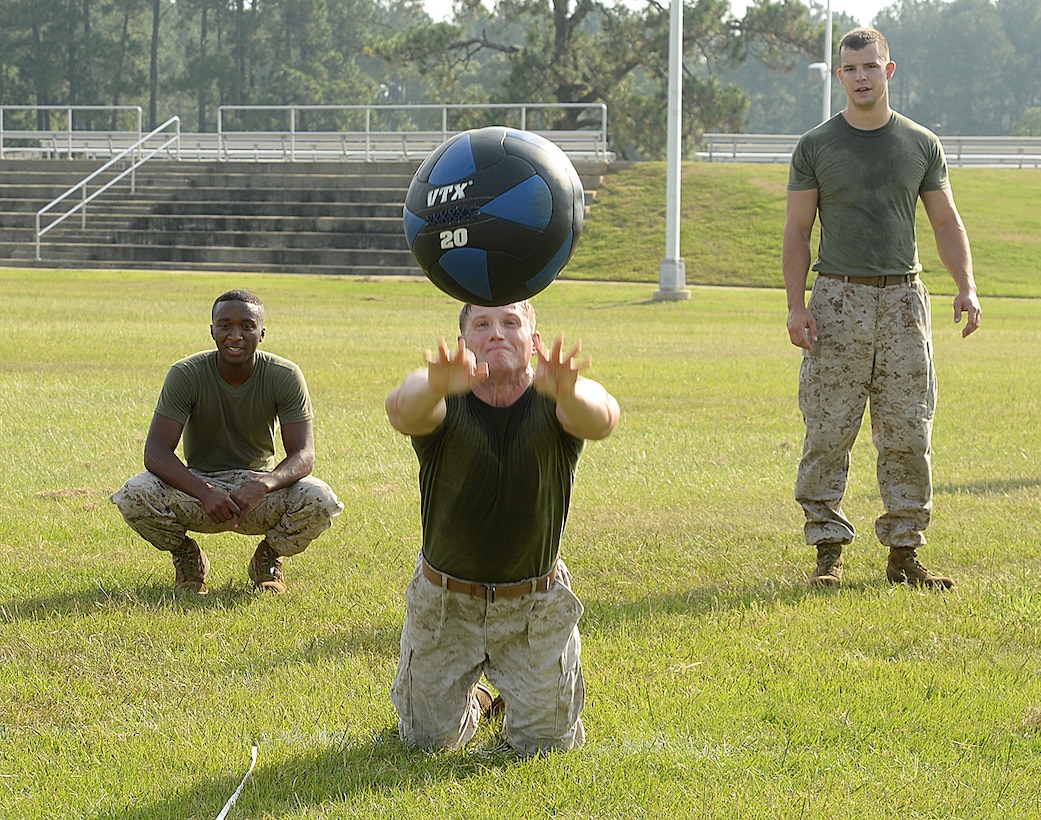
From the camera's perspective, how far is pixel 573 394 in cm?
376

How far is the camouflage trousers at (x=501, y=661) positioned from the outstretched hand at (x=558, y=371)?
0.85 m

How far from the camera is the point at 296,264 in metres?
32.8

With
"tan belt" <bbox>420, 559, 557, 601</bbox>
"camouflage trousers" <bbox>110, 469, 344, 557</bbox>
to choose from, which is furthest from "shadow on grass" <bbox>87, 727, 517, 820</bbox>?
"camouflage trousers" <bbox>110, 469, 344, 557</bbox>

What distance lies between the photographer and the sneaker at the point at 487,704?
4.77 meters

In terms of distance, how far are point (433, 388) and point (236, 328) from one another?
2.64 metres

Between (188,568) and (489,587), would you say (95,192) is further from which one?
(489,587)

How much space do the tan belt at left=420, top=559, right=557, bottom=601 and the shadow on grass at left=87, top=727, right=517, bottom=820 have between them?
1.73ft

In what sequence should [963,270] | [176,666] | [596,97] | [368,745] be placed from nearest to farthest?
[368,745]
[176,666]
[963,270]
[596,97]

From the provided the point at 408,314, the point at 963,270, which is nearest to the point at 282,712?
the point at 963,270

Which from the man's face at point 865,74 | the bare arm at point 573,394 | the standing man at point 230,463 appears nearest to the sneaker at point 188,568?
the standing man at point 230,463

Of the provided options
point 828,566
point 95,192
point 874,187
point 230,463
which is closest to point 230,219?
point 95,192

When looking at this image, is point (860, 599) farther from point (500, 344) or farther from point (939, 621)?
point (500, 344)

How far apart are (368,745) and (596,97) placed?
47275mm

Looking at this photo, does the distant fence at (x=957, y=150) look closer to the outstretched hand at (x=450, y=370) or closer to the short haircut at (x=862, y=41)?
the short haircut at (x=862, y=41)
